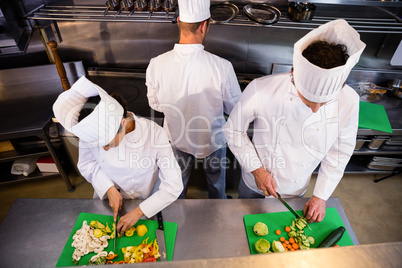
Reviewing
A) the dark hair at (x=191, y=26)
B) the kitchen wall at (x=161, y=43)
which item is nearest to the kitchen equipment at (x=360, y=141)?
the kitchen wall at (x=161, y=43)

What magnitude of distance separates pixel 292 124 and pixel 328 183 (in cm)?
37

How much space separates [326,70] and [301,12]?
906 mm

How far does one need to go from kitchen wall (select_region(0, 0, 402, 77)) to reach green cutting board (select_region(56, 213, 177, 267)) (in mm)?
1621

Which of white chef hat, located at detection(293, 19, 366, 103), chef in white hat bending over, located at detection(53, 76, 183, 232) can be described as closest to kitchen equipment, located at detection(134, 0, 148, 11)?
chef in white hat bending over, located at detection(53, 76, 183, 232)

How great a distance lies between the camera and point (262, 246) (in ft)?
3.59

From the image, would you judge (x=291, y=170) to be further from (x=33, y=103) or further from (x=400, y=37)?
(x=33, y=103)

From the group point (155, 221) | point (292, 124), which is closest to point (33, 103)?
point (155, 221)

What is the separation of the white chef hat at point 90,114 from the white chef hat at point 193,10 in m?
0.71

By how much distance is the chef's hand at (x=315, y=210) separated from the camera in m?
1.21

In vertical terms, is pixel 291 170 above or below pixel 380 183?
above

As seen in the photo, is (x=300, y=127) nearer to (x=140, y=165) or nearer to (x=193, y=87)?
(x=193, y=87)

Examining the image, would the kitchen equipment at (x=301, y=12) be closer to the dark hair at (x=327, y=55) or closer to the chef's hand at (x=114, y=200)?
the dark hair at (x=327, y=55)

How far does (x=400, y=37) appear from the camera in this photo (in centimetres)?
213

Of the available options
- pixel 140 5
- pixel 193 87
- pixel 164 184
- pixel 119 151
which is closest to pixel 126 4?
pixel 140 5
